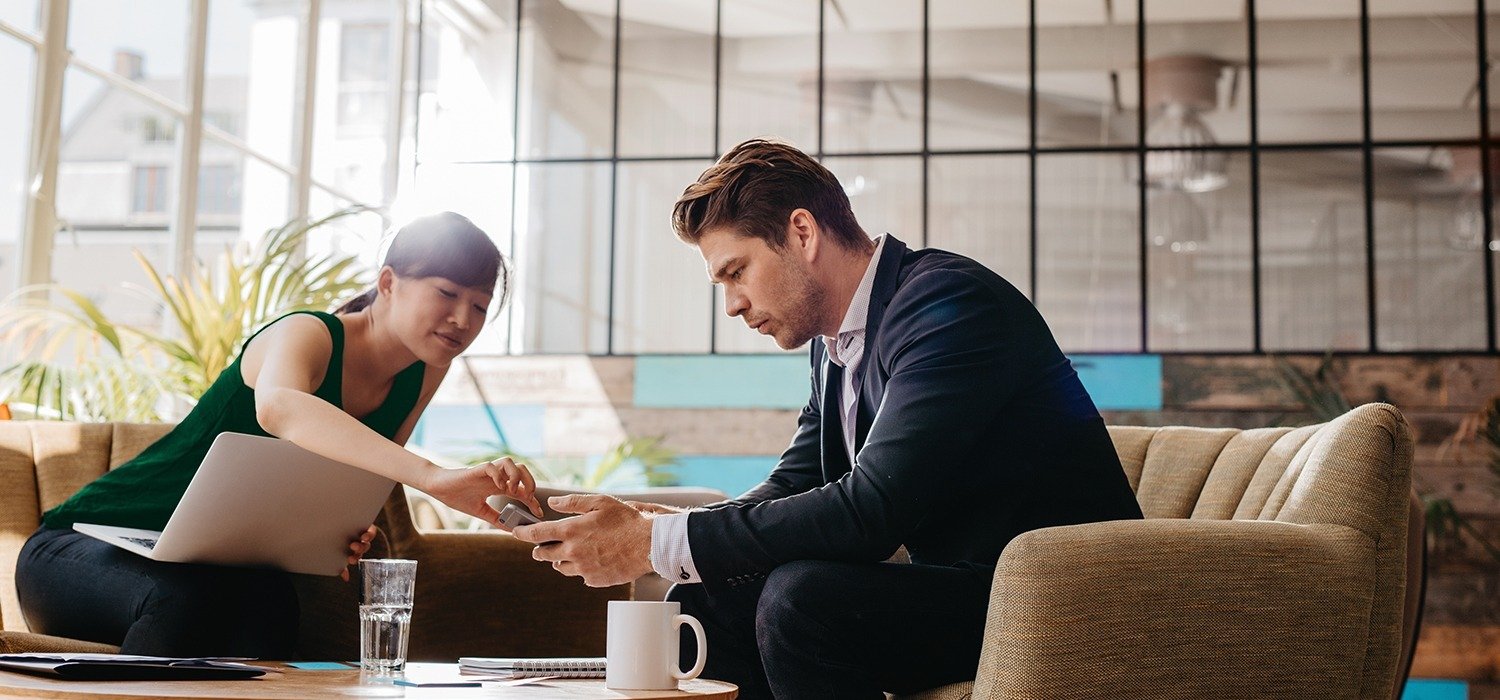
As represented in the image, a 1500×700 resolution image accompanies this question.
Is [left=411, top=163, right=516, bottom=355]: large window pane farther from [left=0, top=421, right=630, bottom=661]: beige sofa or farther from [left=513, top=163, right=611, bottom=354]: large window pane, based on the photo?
[left=0, top=421, right=630, bottom=661]: beige sofa

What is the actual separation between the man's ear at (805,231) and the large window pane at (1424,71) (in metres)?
7.46

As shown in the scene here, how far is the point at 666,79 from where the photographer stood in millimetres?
9203

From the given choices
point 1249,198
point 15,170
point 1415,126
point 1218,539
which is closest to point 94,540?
point 1218,539

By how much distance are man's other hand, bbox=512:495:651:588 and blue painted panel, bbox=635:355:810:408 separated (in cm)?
647

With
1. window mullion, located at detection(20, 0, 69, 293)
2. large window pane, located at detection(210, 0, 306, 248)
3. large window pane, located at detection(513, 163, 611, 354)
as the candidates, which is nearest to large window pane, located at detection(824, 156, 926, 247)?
large window pane, located at detection(513, 163, 611, 354)

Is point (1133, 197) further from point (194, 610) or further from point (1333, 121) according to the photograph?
point (194, 610)

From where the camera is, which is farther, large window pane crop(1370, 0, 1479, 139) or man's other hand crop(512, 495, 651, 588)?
large window pane crop(1370, 0, 1479, 139)

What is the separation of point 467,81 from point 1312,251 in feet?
18.4

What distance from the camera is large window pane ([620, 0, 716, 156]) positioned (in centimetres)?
909

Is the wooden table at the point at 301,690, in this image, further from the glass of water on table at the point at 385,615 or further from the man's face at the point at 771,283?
the man's face at the point at 771,283

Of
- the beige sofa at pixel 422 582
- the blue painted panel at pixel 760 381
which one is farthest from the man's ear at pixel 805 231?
the blue painted panel at pixel 760 381

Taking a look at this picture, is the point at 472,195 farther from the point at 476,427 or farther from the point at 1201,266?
the point at 1201,266

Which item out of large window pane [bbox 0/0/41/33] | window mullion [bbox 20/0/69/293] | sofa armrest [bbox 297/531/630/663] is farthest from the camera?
window mullion [bbox 20/0/69/293]

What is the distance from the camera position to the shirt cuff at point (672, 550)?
1.73 m
